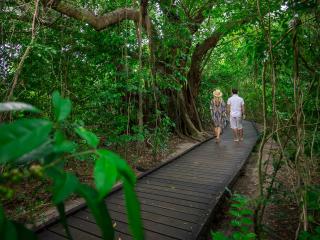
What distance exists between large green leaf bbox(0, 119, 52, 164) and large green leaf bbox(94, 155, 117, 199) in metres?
0.12

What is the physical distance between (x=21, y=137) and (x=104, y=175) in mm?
168

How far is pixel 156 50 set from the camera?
7602 millimetres

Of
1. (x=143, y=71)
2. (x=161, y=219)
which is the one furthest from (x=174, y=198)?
(x=143, y=71)

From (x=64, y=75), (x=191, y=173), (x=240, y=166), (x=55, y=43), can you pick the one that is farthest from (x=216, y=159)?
(x=55, y=43)

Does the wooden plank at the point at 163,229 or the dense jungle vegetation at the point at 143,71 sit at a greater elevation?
the dense jungle vegetation at the point at 143,71

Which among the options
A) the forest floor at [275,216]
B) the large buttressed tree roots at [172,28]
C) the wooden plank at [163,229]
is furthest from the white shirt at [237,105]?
the wooden plank at [163,229]

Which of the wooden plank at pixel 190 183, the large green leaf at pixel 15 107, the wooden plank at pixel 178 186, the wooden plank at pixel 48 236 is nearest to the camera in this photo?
the large green leaf at pixel 15 107

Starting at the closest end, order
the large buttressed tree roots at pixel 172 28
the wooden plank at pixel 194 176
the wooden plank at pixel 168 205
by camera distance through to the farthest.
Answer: the wooden plank at pixel 168 205 < the wooden plank at pixel 194 176 < the large buttressed tree roots at pixel 172 28

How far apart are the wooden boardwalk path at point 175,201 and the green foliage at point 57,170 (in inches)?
114

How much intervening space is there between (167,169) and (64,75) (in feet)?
9.72

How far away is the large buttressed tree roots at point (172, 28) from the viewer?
5.95 meters

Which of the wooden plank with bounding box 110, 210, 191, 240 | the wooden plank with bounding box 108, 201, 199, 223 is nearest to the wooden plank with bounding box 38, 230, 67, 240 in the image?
the wooden plank with bounding box 110, 210, 191, 240

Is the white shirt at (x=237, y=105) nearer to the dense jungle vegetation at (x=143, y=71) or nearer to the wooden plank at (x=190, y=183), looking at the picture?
the dense jungle vegetation at (x=143, y=71)

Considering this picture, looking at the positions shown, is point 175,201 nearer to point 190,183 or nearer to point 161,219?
point 161,219
